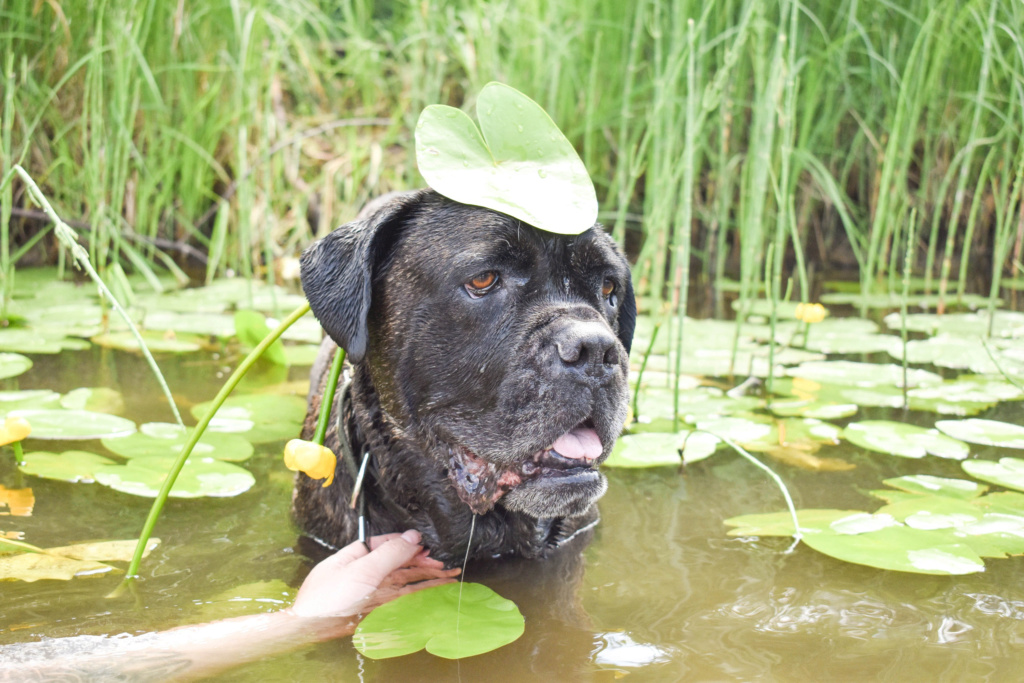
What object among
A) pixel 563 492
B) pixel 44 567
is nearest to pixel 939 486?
pixel 563 492

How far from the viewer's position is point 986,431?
342cm

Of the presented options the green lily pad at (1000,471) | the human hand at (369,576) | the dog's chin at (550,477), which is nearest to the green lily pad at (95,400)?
the human hand at (369,576)

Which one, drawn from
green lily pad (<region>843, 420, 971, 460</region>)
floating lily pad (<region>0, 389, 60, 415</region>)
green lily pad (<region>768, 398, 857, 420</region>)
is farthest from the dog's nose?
floating lily pad (<region>0, 389, 60, 415</region>)

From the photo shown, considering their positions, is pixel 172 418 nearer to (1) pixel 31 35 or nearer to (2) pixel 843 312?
(1) pixel 31 35

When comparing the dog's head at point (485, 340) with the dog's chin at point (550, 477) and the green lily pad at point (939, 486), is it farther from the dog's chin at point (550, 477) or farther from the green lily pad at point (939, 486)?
the green lily pad at point (939, 486)

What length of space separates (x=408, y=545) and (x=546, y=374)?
28.2 inches

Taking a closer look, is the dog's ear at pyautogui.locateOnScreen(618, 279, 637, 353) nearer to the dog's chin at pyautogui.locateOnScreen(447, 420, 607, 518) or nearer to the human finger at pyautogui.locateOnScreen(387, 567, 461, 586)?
the dog's chin at pyautogui.locateOnScreen(447, 420, 607, 518)

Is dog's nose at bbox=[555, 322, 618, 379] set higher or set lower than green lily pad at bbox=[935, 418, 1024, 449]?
higher

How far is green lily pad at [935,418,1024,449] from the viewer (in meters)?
3.33

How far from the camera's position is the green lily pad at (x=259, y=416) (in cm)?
360

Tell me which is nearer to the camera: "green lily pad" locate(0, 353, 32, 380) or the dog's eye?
the dog's eye

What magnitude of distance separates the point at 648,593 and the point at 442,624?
0.61m

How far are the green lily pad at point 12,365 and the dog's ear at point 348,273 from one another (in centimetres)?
189

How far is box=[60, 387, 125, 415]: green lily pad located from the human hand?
1630mm
